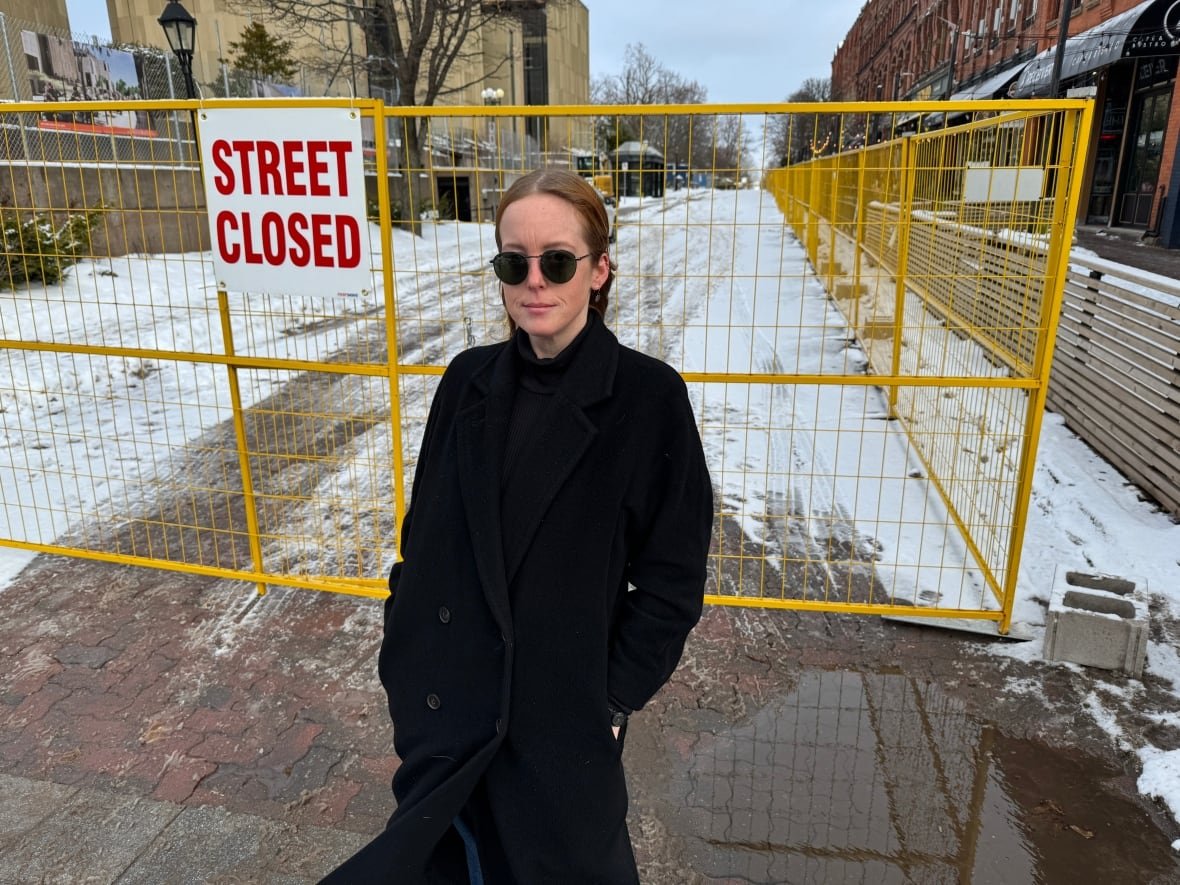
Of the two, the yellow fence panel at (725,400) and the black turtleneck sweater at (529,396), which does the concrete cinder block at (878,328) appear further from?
the black turtleneck sweater at (529,396)

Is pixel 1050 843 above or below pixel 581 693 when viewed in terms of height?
below

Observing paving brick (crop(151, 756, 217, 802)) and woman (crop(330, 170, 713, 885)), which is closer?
woman (crop(330, 170, 713, 885))

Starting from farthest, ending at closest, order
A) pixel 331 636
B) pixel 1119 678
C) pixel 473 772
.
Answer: pixel 331 636
pixel 1119 678
pixel 473 772

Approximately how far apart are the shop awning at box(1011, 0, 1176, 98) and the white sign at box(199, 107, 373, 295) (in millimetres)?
18687

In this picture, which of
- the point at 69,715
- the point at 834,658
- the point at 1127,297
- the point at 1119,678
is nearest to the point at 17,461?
the point at 69,715

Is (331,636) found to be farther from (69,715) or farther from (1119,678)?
(1119,678)

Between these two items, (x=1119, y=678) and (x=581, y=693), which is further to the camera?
(x=1119, y=678)

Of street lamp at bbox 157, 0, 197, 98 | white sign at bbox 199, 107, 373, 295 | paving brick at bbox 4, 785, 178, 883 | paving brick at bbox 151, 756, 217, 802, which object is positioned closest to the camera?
paving brick at bbox 4, 785, 178, 883

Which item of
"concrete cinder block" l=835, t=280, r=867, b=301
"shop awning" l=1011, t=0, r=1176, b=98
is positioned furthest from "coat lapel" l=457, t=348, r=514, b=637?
"shop awning" l=1011, t=0, r=1176, b=98

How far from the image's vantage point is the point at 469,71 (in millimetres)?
49875

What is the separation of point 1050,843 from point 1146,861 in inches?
11.4

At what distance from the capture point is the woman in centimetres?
176

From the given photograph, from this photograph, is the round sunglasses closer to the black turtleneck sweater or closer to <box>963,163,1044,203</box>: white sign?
the black turtleneck sweater

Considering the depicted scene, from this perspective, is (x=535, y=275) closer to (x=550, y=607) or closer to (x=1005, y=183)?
(x=550, y=607)
